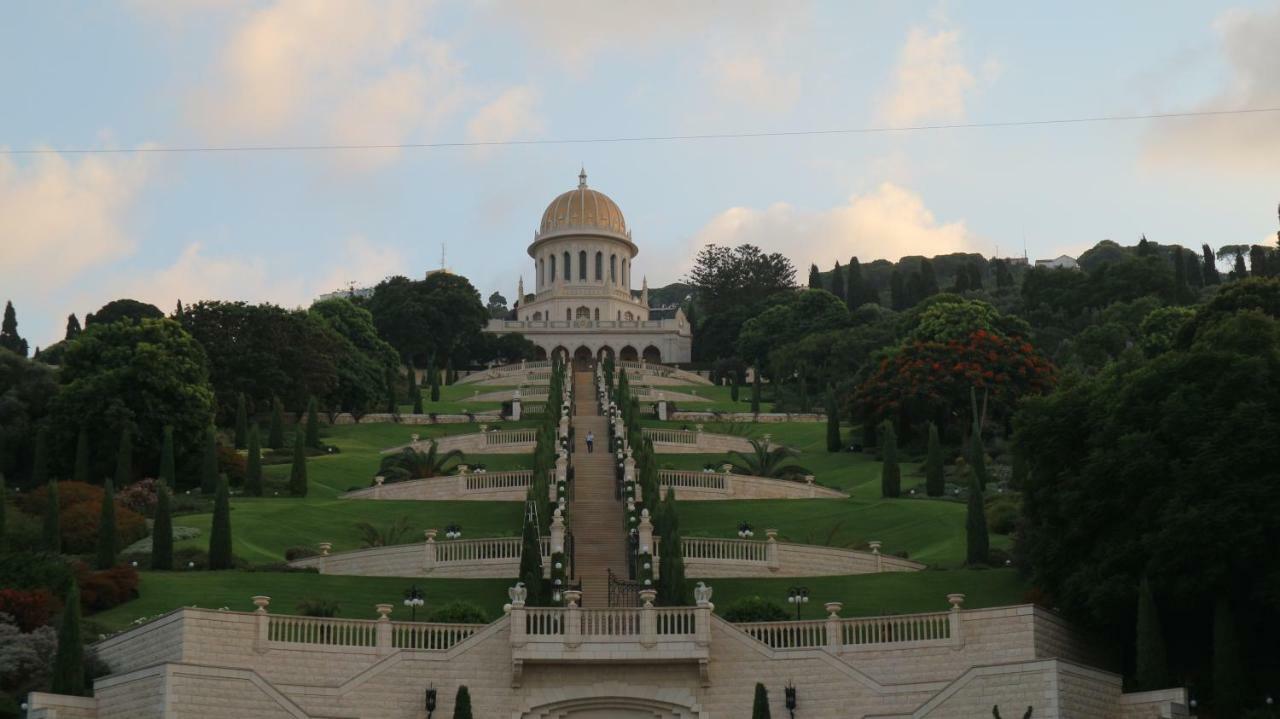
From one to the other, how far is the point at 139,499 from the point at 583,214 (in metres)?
82.2

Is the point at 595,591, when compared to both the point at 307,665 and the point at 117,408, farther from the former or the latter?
the point at 117,408

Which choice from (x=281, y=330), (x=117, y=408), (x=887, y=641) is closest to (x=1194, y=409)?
(x=887, y=641)

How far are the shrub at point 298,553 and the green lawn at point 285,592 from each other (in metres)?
3.37

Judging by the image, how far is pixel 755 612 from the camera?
3869 centimetres

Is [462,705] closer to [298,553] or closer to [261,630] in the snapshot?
[261,630]

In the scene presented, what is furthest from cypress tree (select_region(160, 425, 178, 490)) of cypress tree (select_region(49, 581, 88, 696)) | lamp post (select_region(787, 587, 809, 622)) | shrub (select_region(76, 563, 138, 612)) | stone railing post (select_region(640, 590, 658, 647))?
stone railing post (select_region(640, 590, 658, 647))

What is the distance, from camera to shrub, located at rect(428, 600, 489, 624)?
38281 mm

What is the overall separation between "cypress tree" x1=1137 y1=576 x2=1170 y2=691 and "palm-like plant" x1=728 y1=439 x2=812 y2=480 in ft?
92.1

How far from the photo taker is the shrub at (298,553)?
46375 millimetres

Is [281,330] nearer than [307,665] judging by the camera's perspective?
No

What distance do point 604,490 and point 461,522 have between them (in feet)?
16.9

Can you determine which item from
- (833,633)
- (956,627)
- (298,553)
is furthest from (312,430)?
(956,627)

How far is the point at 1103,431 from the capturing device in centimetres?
3809

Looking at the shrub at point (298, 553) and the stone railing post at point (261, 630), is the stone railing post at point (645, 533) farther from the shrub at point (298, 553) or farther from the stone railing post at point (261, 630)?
the stone railing post at point (261, 630)
